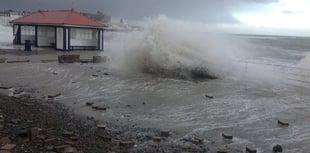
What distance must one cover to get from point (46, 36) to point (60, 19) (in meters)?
3.61

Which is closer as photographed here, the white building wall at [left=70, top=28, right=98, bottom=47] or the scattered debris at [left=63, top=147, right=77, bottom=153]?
the scattered debris at [left=63, top=147, right=77, bottom=153]

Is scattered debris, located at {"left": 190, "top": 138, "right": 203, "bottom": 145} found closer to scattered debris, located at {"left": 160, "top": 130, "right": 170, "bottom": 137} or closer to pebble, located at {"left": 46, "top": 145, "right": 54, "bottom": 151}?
scattered debris, located at {"left": 160, "top": 130, "right": 170, "bottom": 137}

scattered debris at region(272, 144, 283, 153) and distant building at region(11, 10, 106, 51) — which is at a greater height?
distant building at region(11, 10, 106, 51)

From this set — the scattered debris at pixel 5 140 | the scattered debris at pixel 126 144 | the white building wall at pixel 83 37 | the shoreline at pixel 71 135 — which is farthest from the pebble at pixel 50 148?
the white building wall at pixel 83 37

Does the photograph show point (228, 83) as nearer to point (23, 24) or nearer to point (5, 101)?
point (5, 101)

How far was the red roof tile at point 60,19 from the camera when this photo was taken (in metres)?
31.3

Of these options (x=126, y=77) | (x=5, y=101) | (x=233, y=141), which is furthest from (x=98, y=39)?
(x=233, y=141)

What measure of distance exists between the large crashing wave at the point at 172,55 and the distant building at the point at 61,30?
8.41 m

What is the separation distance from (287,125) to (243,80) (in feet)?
30.9

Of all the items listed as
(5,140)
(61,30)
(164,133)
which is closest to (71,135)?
(5,140)

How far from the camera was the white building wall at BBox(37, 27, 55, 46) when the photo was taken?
34.3m

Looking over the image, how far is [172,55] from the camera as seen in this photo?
837 inches

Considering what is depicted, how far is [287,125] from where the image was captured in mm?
10672

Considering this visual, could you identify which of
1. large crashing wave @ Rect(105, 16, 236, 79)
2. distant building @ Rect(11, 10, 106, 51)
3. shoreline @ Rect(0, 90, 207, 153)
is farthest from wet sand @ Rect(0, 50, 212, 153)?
distant building @ Rect(11, 10, 106, 51)
